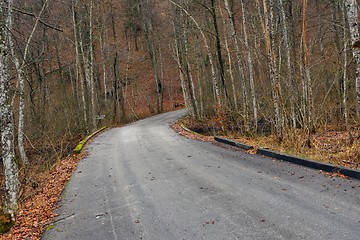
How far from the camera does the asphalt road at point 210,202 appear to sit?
4414mm

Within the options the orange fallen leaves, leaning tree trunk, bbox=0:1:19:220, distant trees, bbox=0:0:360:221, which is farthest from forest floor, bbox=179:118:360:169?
leaning tree trunk, bbox=0:1:19:220

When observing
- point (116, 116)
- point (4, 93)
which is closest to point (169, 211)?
point (4, 93)

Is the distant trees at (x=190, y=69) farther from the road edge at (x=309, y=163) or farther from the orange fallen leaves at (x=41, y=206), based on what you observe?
the road edge at (x=309, y=163)

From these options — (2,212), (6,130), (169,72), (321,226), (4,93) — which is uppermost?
(169,72)

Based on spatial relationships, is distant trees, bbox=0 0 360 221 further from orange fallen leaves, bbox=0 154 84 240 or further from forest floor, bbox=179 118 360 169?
orange fallen leaves, bbox=0 154 84 240

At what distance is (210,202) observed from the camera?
5668mm

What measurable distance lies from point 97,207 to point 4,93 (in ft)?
9.28

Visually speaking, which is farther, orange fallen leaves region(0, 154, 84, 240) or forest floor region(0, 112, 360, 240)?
forest floor region(0, 112, 360, 240)

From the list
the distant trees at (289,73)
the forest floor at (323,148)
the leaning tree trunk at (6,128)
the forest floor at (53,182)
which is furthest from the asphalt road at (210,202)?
the distant trees at (289,73)

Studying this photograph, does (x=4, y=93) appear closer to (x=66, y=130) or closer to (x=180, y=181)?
(x=180, y=181)

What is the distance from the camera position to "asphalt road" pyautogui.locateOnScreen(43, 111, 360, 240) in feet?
14.5

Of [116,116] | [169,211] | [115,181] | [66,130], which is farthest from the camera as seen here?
[116,116]

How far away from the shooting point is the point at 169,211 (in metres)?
5.47

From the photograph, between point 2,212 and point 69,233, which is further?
point 2,212
